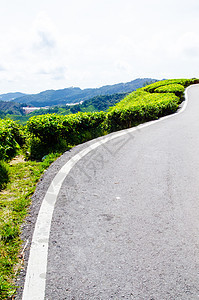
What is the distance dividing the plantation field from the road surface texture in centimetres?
45

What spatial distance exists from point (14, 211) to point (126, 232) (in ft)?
5.21

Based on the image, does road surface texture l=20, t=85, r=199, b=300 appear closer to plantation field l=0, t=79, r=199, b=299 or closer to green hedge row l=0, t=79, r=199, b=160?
plantation field l=0, t=79, r=199, b=299

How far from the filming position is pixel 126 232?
8.44ft

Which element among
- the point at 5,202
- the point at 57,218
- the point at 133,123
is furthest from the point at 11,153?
the point at 133,123

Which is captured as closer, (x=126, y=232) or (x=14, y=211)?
(x=126, y=232)

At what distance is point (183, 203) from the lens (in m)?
3.23

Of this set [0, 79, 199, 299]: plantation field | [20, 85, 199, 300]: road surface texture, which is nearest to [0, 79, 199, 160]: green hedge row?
[0, 79, 199, 299]: plantation field

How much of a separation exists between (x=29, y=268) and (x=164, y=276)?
1.33 metres

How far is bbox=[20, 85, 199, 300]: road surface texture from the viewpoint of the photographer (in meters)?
1.90

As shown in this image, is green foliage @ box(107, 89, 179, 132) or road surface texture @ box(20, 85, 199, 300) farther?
green foliage @ box(107, 89, 179, 132)

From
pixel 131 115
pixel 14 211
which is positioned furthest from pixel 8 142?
pixel 131 115

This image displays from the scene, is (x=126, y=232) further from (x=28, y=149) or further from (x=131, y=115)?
(x=131, y=115)

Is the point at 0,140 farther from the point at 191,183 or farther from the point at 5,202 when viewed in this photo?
the point at 191,183

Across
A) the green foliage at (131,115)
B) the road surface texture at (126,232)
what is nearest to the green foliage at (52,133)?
the road surface texture at (126,232)
